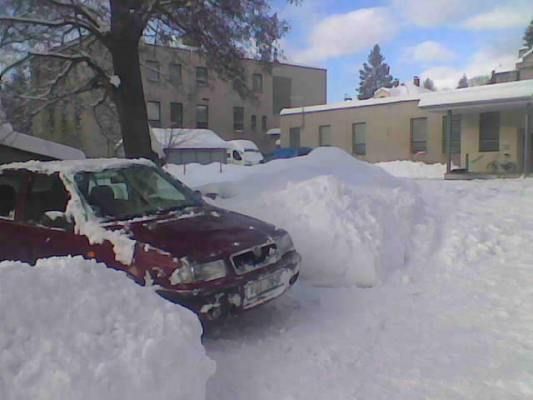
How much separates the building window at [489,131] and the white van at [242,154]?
14.1 metres

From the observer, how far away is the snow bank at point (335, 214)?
21.0 ft

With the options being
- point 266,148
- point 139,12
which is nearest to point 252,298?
point 139,12

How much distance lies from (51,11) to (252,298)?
7997mm

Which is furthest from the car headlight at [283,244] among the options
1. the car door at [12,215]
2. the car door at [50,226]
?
the car door at [12,215]

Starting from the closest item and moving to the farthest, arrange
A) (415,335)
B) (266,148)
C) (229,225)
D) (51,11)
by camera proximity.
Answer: (415,335)
(229,225)
(51,11)
(266,148)

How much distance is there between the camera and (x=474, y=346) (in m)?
4.41

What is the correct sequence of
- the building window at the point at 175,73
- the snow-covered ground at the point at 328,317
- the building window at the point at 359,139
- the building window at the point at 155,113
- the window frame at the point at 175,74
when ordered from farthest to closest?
the building window at the point at 155,113 → the building window at the point at 359,139 → the building window at the point at 175,73 → the window frame at the point at 175,74 → the snow-covered ground at the point at 328,317

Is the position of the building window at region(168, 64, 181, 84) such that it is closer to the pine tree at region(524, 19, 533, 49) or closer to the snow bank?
the snow bank

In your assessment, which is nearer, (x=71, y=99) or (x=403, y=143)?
(x=71, y=99)

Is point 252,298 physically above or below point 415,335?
above

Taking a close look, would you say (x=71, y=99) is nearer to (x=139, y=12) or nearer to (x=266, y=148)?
(x=139, y=12)

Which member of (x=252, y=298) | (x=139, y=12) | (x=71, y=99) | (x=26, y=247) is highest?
(x=139, y=12)

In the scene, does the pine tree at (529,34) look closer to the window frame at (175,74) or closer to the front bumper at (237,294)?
the window frame at (175,74)

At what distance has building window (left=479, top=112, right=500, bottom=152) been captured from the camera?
23.2 m
